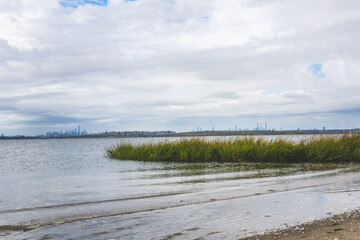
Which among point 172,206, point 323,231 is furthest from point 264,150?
point 323,231

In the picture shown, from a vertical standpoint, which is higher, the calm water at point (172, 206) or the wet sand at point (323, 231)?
the wet sand at point (323, 231)

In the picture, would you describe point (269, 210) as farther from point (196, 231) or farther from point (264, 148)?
point (264, 148)

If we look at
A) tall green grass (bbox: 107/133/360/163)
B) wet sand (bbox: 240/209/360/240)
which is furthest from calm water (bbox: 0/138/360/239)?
tall green grass (bbox: 107/133/360/163)

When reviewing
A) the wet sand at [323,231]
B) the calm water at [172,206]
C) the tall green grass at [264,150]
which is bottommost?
the calm water at [172,206]

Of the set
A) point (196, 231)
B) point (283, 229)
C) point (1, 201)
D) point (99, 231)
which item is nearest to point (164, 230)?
point (196, 231)

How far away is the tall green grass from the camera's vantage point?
23.3m

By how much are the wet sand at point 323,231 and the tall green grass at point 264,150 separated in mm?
16203

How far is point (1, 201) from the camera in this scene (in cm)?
1188

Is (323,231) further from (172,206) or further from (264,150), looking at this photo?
(264,150)

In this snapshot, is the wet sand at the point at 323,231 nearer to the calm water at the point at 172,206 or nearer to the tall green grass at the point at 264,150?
the calm water at the point at 172,206

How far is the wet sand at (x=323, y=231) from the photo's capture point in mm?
6097

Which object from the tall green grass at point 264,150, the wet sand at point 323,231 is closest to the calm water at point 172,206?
the wet sand at point 323,231

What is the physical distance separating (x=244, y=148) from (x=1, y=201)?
16275 mm

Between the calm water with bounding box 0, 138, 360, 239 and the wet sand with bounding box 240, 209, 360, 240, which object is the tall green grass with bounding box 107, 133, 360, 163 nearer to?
the calm water with bounding box 0, 138, 360, 239
